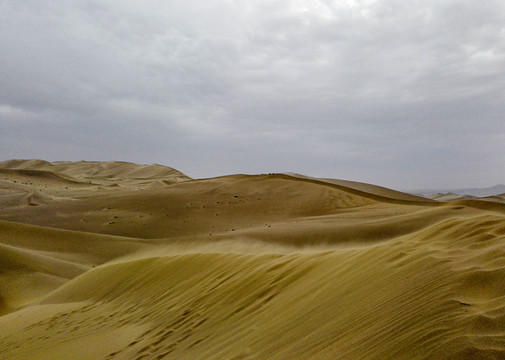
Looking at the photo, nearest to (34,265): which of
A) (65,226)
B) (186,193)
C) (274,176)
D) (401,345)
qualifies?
(65,226)

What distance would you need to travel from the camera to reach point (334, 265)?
14.4 ft

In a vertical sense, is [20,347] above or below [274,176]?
below

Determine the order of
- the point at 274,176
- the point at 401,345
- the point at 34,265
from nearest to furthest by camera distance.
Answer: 1. the point at 401,345
2. the point at 34,265
3. the point at 274,176

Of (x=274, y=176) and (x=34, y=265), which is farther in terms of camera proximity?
(x=274, y=176)

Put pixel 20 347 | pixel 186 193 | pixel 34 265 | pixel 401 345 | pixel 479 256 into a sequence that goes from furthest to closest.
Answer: pixel 186 193
pixel 34 265
pixel 20 347
pixel 479 256
pixel 401 345

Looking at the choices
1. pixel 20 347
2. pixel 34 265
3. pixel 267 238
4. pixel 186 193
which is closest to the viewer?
pixel 20 347

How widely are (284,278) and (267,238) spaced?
182 inches

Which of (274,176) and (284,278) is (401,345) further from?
(274,176)

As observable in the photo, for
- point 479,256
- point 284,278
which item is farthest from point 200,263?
point 479,256

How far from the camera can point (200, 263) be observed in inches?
257

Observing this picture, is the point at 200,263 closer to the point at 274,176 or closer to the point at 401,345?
the point at 401,345

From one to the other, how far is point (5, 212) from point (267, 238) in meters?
13.3

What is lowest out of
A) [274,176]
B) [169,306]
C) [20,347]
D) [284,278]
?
[20,347]

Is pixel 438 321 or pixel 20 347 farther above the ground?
pixel 438 321
